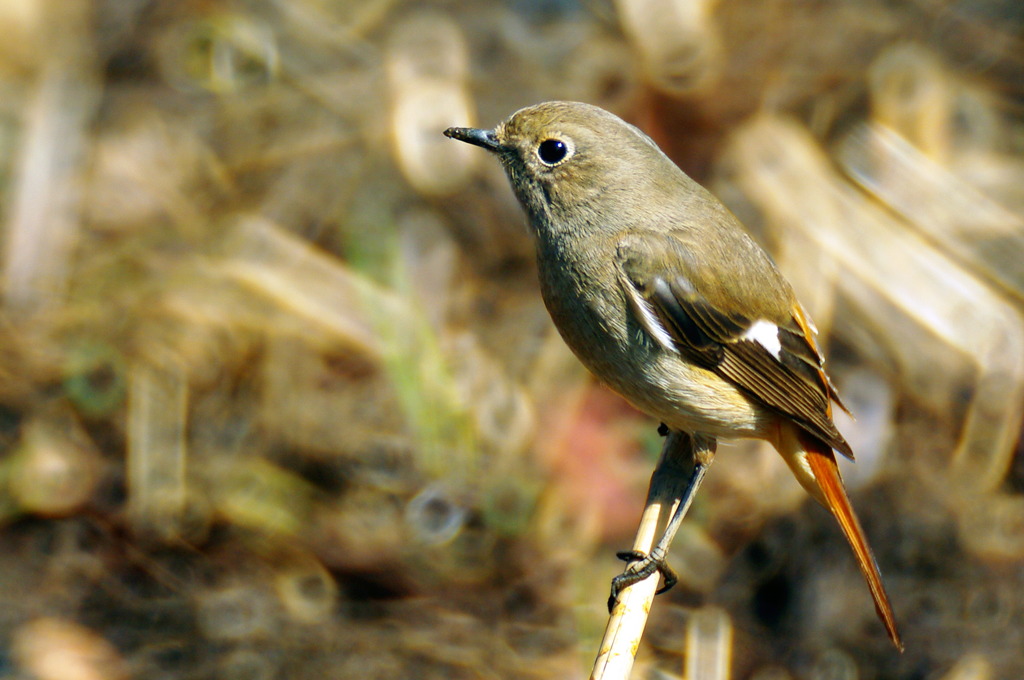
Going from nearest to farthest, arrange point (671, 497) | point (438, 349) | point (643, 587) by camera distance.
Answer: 1. point (643, 587)
2. point (671, 497)
3. point (438, 349)

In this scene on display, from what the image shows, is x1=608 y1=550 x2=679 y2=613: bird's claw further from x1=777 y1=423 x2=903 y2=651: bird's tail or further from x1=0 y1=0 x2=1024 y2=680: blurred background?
x1=0 y1=0 x2=1024 y2=680: blurred background

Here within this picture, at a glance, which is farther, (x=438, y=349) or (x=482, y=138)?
(x=438, y=349)

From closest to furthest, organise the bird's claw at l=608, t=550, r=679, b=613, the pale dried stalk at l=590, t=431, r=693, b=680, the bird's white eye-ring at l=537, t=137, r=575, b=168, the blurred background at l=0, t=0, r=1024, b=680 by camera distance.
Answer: the pale dried stalk at l=590, t=431, r=693, b=680, the bird's claw at l=608, t=550, r=679, b=613, the bird's white eye-ring at l=537, t=137, r=575, b=168, the blurred background at l=0, t=0, r=1024, b=680

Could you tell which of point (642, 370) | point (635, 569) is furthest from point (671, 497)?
point (642, 370)

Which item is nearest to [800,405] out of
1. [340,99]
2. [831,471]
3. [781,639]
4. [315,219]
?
[831,471]

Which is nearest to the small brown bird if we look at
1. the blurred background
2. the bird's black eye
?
the bird's black eye

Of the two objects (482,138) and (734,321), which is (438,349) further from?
(734,321)
